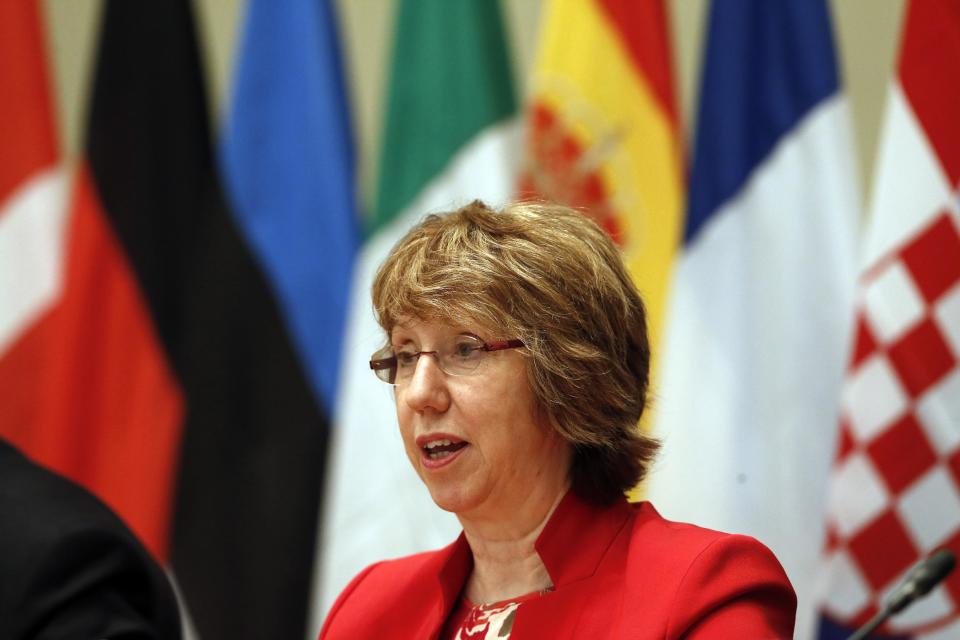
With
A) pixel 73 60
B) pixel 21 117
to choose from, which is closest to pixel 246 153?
pixel 21 117

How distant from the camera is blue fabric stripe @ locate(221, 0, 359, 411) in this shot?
11.8ft

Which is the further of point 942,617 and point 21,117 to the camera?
→ point 21,117

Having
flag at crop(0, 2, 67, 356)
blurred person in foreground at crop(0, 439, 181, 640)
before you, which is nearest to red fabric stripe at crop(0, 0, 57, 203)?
flag at crop(0, 2, 67, 356)

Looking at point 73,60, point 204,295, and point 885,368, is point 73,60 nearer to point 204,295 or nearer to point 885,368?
point 204,295

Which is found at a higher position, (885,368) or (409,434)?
(409,434)

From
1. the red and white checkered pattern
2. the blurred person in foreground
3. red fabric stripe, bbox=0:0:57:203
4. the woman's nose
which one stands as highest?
red fabric stripe, bbox=0:0:57:203

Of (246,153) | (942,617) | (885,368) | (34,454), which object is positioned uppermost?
(246,153)

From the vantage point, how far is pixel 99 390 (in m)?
3.68

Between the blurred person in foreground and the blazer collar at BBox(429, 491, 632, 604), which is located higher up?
the blurred person in foreground

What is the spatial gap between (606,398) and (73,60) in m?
3.56

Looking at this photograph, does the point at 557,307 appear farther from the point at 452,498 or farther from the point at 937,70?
the point at 937,70

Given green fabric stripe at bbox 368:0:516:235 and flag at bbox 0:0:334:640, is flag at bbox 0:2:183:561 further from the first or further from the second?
green fabric stripe at bbox 368:0:516:235

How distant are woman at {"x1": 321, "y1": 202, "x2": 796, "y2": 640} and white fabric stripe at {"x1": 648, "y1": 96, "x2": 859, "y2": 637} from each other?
1303mm

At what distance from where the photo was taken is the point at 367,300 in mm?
3428
